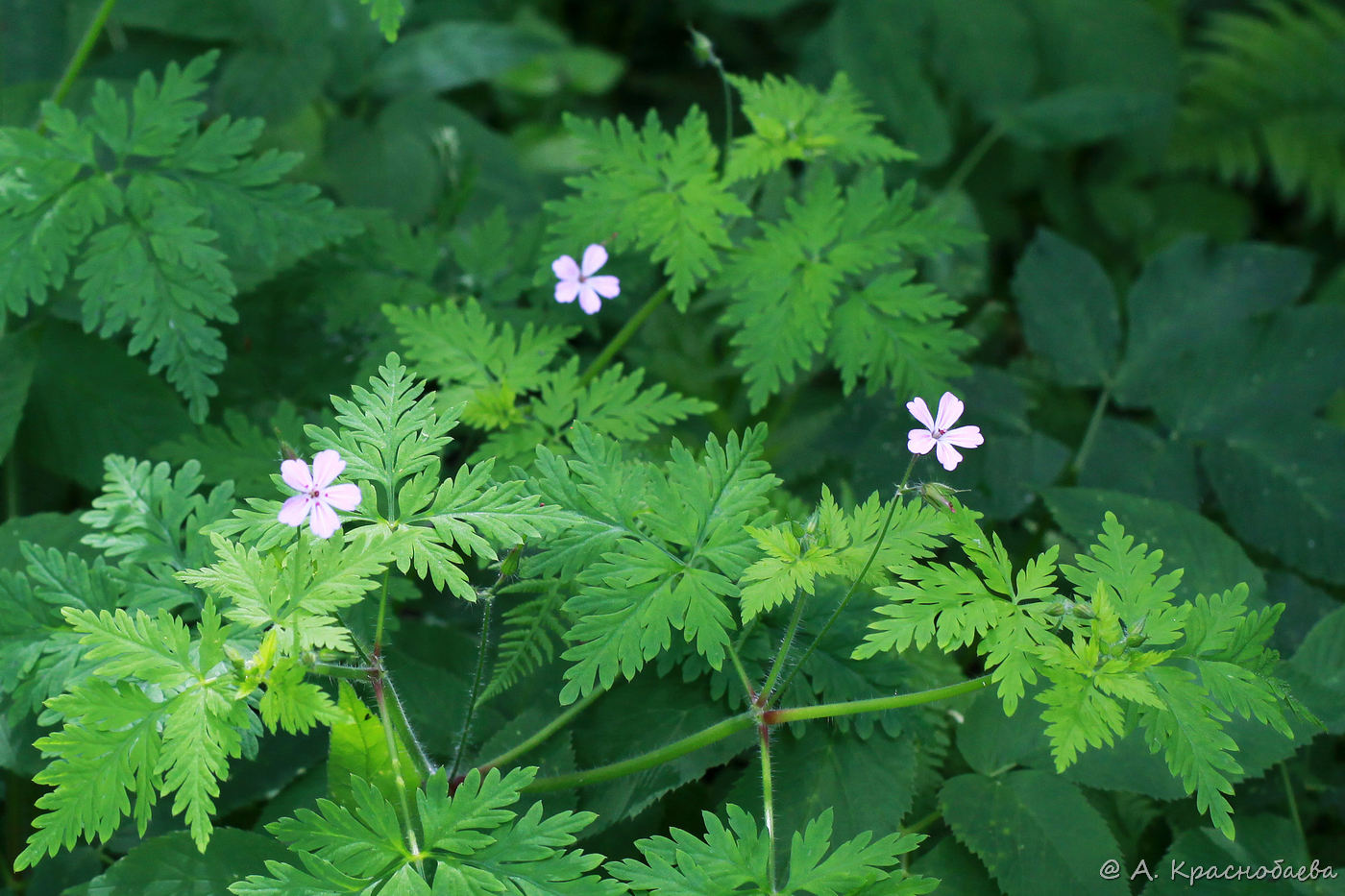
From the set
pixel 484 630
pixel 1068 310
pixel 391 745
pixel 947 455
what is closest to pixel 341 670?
pixel 391 745

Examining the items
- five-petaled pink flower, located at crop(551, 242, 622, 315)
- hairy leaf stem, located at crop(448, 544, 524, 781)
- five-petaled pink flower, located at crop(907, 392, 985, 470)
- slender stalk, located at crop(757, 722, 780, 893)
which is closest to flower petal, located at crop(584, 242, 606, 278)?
five-petaled pink flower, located at crop(551, 242, 622, 315)

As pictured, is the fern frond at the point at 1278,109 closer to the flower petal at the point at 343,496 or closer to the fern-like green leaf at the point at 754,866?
the fern-like green leaf at the point at 754,866

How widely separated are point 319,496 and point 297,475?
0.15ft

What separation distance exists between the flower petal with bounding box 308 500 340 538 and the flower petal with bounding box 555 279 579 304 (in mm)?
791

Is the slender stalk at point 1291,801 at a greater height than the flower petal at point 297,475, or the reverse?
the flower petal at point 297,475

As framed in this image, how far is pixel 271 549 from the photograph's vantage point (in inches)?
59.9

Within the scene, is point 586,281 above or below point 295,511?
above

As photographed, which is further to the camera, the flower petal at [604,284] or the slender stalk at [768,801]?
the flower petal at [604,284]

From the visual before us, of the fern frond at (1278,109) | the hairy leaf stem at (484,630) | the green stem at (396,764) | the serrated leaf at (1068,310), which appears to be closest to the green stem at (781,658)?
the hairy leaf stem at (484,630)

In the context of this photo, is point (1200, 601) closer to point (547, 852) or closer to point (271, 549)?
point (547, 852)

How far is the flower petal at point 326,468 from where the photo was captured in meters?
1.43

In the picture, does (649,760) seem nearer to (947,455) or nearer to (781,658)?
(781,658)

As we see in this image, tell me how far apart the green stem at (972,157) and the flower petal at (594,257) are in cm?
177

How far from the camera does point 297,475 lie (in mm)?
1409
